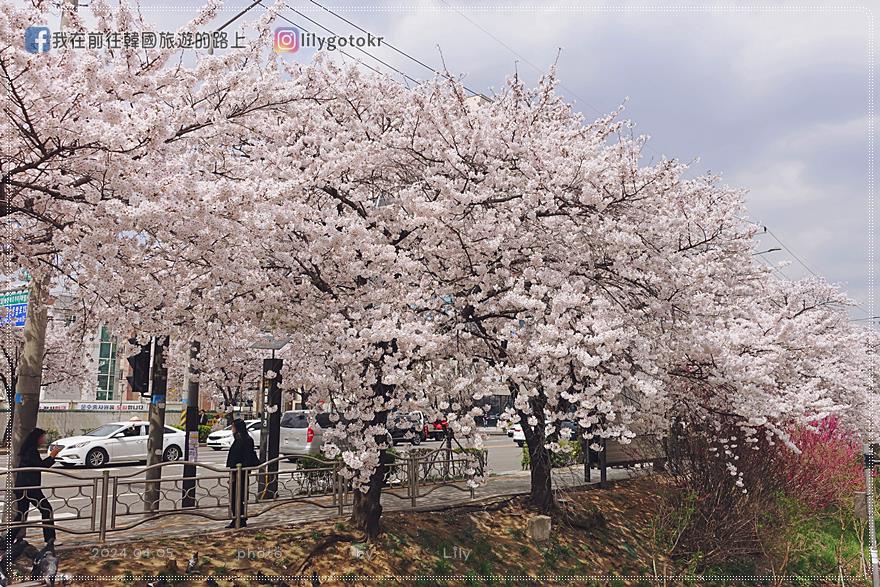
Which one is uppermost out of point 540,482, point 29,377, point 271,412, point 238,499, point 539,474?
point 29,377

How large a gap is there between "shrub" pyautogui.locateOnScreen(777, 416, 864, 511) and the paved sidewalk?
10.5ft

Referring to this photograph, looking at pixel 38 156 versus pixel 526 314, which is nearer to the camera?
pixel 38 156

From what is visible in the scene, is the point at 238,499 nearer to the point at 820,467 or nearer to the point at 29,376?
the point at 29,376

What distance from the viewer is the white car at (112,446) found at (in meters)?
21.2

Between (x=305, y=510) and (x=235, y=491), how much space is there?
2280 mm

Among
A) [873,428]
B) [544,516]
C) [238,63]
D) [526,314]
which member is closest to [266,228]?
[238,63]

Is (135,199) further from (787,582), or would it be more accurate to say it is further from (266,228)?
(787,582)

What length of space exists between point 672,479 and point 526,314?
19.8 ft

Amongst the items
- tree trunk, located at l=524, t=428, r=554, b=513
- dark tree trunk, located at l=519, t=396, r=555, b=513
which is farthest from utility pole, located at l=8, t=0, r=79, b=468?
tree trunk, located at l=524, t=428, r=554, b=513

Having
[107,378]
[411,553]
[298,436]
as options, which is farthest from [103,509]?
[107,378]

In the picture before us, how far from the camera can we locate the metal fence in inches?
339

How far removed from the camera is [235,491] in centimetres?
977

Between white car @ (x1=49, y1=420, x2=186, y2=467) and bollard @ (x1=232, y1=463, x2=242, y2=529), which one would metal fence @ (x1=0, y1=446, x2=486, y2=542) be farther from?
white car @ (x1=49, y1=420, x2=186, y2=467)

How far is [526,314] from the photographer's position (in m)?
9.59
